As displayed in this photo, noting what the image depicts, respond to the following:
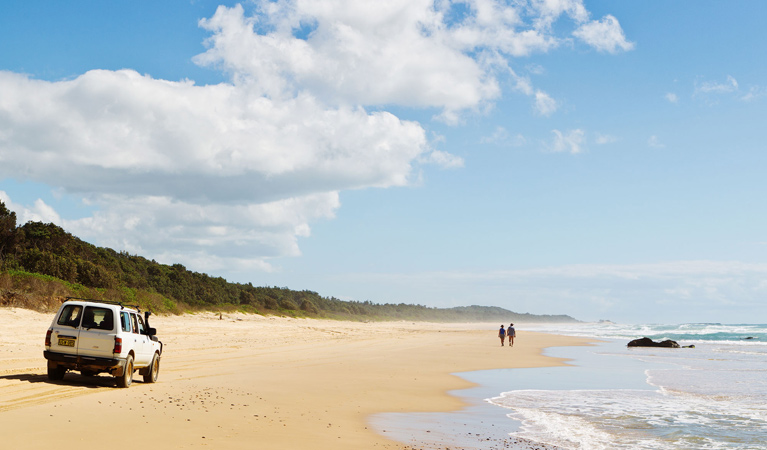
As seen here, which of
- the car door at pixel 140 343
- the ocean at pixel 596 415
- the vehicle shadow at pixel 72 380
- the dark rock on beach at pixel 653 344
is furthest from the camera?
the dark rock on beach at pixel 653 344

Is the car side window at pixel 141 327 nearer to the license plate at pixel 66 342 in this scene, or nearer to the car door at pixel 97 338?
the car door at pixel 97 338

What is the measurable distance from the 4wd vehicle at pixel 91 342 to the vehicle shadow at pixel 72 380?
1.00 ft

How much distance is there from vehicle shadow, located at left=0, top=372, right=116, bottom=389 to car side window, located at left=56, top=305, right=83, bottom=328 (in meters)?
1.45

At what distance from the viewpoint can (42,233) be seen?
154 feet

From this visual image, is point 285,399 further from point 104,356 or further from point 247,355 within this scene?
point 247,355

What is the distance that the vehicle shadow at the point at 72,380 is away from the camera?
1551 centimetres

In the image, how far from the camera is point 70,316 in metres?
16.0

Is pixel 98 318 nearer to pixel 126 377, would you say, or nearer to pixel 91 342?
pixel 91 342

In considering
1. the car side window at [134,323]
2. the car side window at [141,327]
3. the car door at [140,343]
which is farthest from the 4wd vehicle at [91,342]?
the car side window at [141,327]

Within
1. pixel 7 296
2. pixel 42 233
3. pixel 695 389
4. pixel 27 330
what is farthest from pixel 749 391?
pixel 42 233

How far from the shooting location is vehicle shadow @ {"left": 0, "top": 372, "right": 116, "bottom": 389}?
1551 centimetres

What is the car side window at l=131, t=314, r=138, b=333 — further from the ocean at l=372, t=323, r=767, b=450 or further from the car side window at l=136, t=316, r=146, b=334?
the ocean at l=372, t=323, r=767, b=450

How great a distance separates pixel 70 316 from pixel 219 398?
473cm

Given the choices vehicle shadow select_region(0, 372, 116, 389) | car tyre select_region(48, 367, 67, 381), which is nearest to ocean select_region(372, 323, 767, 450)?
vehicle shadow select_region(0, 372, 116, 389)
